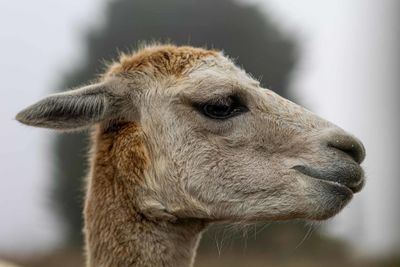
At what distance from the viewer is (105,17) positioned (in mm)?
25922

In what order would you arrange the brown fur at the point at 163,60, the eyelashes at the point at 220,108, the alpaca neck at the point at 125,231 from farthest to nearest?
the brown fur at the point at 163,60 < the eyelashes at the point at 220,108 < the alpaca neck at the point at 125,231

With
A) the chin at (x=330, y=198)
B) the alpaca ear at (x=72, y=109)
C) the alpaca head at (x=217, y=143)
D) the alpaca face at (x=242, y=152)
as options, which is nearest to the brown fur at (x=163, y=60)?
the alpaca head at (x=217, y=143)

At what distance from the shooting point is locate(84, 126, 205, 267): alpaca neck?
14.0 ft

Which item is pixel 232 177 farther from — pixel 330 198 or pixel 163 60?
pixel 163 60

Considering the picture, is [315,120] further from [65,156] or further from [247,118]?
[65,156]

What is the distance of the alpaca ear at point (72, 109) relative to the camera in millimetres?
4277

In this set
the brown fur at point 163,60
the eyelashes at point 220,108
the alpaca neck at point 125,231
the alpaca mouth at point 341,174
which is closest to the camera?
the alpaca mouth at point 341,174

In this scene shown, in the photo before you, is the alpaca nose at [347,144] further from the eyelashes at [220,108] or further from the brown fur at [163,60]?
the brown fur at [163,60]

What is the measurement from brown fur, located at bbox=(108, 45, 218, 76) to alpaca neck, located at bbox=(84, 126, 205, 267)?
61 cm

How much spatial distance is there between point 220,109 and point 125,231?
2.95 feet

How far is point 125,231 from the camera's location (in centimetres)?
430

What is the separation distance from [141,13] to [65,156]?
565cm

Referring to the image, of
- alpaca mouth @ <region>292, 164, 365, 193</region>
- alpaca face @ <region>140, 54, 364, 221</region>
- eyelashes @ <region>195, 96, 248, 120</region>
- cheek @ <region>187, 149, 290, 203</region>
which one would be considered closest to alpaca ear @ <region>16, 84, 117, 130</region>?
alpaca face @ <region>140, 54, 364, 221</region>

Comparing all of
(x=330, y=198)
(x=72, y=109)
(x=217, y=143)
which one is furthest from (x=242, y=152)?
(x=72, y=109)
